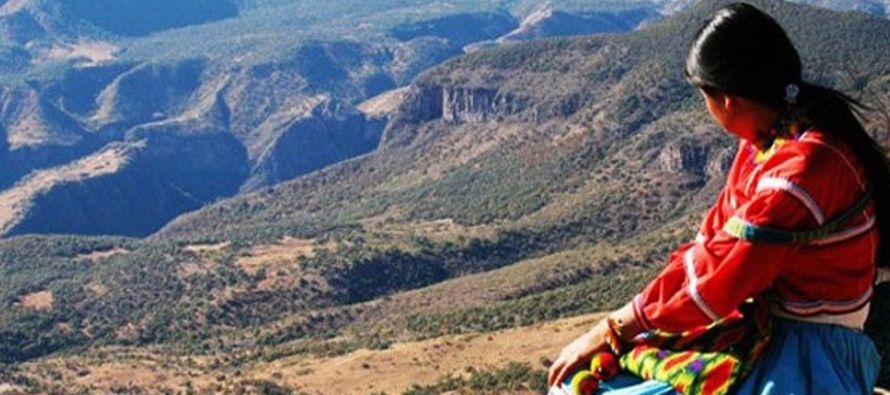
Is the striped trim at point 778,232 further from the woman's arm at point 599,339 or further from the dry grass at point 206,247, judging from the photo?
the dry grass at point 206,247

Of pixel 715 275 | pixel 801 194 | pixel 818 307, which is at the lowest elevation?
pixel 818 307

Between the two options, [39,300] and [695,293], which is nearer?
[695,293]

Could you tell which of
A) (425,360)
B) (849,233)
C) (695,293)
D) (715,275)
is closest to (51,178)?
(425,360)

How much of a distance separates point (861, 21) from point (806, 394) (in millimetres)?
95420

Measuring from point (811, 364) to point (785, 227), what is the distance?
0.78 m

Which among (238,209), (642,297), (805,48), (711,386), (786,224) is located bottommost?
(238,209)

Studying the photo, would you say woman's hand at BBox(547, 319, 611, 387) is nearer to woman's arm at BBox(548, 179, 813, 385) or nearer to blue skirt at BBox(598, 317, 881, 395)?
woman's arm at BBox(548, 179, 813, 385)

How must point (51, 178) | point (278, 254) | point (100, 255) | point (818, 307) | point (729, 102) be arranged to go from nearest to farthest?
point (818, 307) → point (729, 102) → point (278, 254) → point (100, 255) → point (51, 178)

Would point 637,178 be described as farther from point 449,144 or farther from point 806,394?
point 806,394

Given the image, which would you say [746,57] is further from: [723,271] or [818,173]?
[723,271]

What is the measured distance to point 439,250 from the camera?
8706 cm

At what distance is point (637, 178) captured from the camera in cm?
8888

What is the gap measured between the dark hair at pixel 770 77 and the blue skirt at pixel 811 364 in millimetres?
721

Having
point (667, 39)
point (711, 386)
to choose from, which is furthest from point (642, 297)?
point (667, 39)
